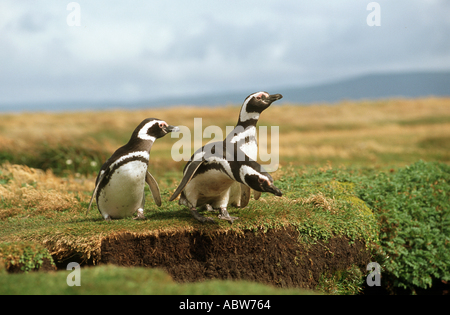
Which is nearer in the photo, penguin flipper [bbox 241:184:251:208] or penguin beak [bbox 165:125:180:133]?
penguin beak [bbox 165:125:180:133]

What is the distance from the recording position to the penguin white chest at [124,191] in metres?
6.37

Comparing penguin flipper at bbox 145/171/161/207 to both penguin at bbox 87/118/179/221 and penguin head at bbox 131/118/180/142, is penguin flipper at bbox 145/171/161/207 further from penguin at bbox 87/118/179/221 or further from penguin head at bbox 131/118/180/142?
penguin head at bbox 131/118/180/142

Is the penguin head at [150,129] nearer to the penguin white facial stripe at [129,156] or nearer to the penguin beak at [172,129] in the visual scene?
the penguin beak at [172,129]

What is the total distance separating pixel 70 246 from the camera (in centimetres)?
586

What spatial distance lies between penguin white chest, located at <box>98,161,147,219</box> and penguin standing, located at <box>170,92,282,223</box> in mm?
571

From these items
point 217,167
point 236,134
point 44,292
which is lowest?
point 44,292

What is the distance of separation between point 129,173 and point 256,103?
1.98 m

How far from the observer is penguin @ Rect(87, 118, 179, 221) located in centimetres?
638

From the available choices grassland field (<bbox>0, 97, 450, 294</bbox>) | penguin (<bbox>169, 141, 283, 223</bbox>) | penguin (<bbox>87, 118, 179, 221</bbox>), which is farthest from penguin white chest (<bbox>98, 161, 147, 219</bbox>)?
penguin (<bbox>169, 141, 283, 223</bbox>)

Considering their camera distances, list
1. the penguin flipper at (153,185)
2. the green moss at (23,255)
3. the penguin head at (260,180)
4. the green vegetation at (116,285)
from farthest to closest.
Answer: the penguin flipper at (153,185) < the penguin head at (260,180) < the green moss at (23,255) < the green vegetation at (116,285)

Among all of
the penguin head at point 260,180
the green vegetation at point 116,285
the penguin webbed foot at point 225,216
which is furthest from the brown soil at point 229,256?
the green vegetation at point 116,285
